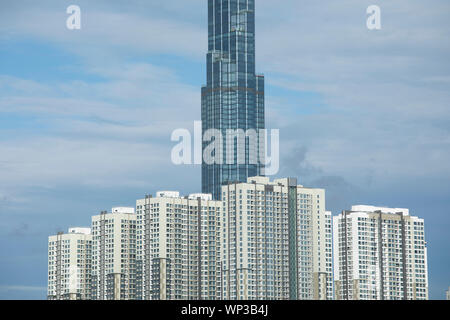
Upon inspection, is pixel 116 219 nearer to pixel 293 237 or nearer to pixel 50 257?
pixel 50 257

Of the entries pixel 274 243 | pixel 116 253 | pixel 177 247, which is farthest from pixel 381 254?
pixel 116 253

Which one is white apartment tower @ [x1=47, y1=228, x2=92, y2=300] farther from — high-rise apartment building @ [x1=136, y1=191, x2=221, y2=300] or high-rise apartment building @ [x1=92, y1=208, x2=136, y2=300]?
high-rise apartment building @ [x1=136, y1=191, x2=221, y2=300]

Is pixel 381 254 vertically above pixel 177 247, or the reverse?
pixel 177 247

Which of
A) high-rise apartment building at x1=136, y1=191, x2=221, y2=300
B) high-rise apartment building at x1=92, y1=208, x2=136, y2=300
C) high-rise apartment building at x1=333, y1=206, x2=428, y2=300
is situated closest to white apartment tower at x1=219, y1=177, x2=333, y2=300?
high-rise apartment building at x1=136, y1=191, x2=221, y2=300

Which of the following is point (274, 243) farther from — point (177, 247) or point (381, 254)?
point (381, 254)

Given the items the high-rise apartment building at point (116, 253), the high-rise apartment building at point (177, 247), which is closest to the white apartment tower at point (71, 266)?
the high-rise apartment building at point (116, 253)
